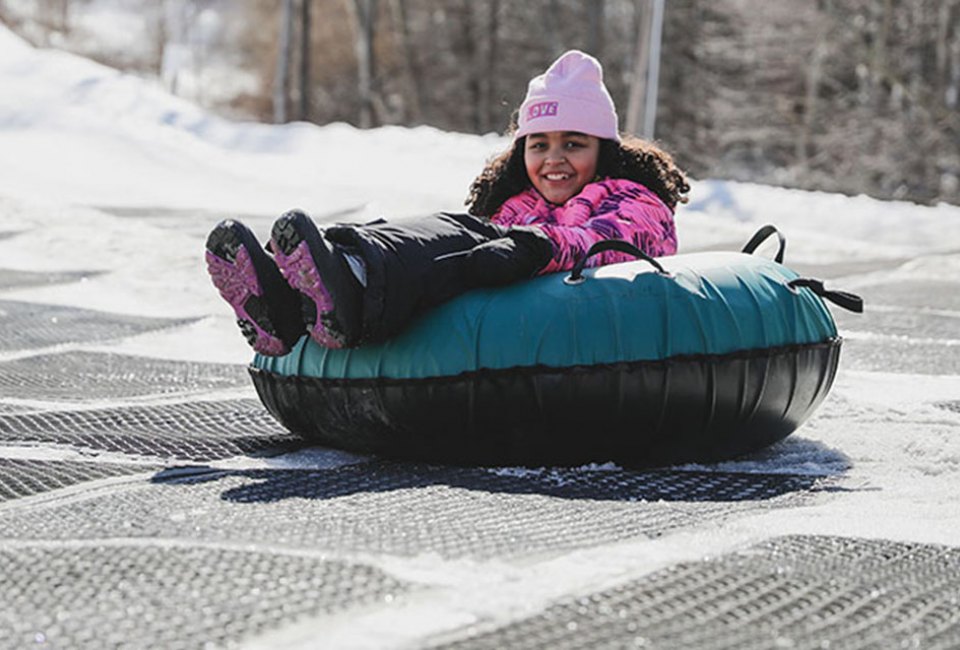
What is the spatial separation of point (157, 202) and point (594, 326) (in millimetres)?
7142

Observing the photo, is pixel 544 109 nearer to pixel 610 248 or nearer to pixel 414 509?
pixel 610 248

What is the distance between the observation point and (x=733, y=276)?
3113 mm

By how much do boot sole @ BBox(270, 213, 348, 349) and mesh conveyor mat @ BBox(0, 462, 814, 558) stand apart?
0.31 metres

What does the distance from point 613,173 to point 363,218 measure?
18.1 feet

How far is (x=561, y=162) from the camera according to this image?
369 centimetres

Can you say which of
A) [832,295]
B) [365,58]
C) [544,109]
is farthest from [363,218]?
[365,58]

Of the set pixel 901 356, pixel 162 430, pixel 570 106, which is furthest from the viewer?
pixel 901 356

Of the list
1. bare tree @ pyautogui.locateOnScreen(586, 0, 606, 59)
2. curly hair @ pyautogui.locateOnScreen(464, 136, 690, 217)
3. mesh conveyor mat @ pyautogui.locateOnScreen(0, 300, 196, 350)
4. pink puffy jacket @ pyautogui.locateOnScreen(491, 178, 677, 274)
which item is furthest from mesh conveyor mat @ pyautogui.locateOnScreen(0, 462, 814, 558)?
bare tree @ pyautogui.locateOnScreen(586, 0, 606, 59)

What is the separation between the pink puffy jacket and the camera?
10.5 feet

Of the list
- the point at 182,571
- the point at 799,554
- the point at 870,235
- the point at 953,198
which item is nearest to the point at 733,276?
the point at 799,554

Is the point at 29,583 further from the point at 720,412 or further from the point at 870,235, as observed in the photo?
the point at 870,235

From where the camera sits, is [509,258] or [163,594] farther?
[509,258]

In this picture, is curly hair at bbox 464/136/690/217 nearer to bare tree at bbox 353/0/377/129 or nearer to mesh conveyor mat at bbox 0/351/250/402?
mesh conveyor mat at bbox 0/351/250/402

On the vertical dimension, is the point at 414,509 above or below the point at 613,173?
below
